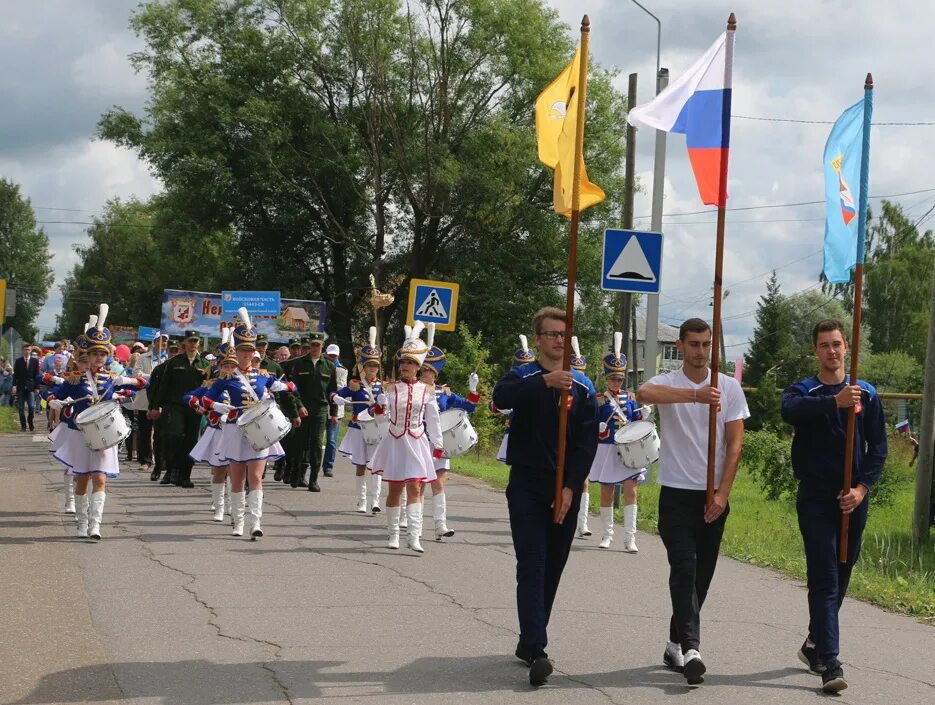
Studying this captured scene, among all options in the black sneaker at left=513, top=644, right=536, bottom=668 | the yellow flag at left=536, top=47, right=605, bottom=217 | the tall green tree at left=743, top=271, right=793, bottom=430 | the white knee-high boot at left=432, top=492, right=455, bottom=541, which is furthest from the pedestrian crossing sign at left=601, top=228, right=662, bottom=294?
the tall green tree at left=743, top=271, right=793, bottom=430

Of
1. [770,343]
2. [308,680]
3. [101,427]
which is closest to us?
[308,680]

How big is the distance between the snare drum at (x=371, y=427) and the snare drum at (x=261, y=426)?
3.15 m

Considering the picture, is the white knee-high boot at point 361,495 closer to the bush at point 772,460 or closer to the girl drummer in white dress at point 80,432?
the girl drummer in white dress at point 80,432

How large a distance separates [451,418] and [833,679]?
7348 mm

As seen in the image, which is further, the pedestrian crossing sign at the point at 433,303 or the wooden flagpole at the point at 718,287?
the pedestrian crossing sign at the point at 433,303

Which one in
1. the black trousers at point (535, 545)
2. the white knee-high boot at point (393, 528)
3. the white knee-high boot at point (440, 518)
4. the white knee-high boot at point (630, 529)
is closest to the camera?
the black trousers at point (535, 545)

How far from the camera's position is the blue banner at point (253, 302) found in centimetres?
4484

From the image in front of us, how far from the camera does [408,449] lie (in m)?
12.2

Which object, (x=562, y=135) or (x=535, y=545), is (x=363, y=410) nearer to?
(x=562, y=135)

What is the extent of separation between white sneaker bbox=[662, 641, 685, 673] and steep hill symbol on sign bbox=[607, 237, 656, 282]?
29.4 feet

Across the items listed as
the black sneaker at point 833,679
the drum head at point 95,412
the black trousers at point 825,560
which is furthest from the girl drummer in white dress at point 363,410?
the black sneaker at point 833,679

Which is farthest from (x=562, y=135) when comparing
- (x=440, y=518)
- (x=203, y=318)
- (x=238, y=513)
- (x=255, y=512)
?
(x=203, y=318)

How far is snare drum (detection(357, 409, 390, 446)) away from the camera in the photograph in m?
15.7

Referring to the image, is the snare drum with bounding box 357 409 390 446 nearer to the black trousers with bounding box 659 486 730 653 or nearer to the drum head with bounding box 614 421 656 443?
the drum head with bounding box 614 421 656 443
